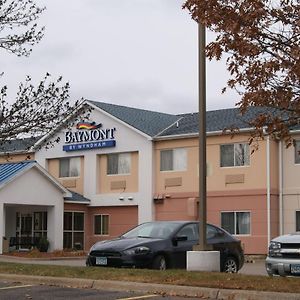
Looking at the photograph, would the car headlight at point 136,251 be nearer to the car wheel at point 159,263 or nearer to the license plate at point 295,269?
the car wheel at point 159,263

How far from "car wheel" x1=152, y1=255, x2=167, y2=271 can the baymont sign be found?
68.8 feet

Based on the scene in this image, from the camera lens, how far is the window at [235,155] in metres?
33.1

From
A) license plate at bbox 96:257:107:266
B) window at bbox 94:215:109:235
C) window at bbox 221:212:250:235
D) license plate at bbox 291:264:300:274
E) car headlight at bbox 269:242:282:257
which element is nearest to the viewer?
license plate at bbox 291:264:300:274

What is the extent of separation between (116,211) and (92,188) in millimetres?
1882

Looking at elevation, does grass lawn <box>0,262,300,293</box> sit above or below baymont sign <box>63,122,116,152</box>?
below

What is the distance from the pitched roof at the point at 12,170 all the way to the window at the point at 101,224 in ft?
19.5

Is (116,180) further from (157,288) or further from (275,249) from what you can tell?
(157,288)

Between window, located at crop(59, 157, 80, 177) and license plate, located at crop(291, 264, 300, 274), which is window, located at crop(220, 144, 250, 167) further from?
license plate, located at crop(291, 264, 300, 274)

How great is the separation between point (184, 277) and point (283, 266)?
6.95ft

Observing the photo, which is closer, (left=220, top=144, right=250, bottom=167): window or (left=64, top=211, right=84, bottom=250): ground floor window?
(left=220, top=144, right=250, bottom=167): window

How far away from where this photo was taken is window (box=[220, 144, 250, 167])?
33.1 m

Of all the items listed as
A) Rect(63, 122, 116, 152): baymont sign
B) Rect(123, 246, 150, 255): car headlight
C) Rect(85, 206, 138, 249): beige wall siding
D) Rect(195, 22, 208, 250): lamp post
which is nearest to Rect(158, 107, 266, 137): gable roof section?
Rect(63, 122, 116, 152): baymont sign

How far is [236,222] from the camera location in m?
33.3

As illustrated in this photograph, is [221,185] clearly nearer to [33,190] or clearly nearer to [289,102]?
[33,190]
